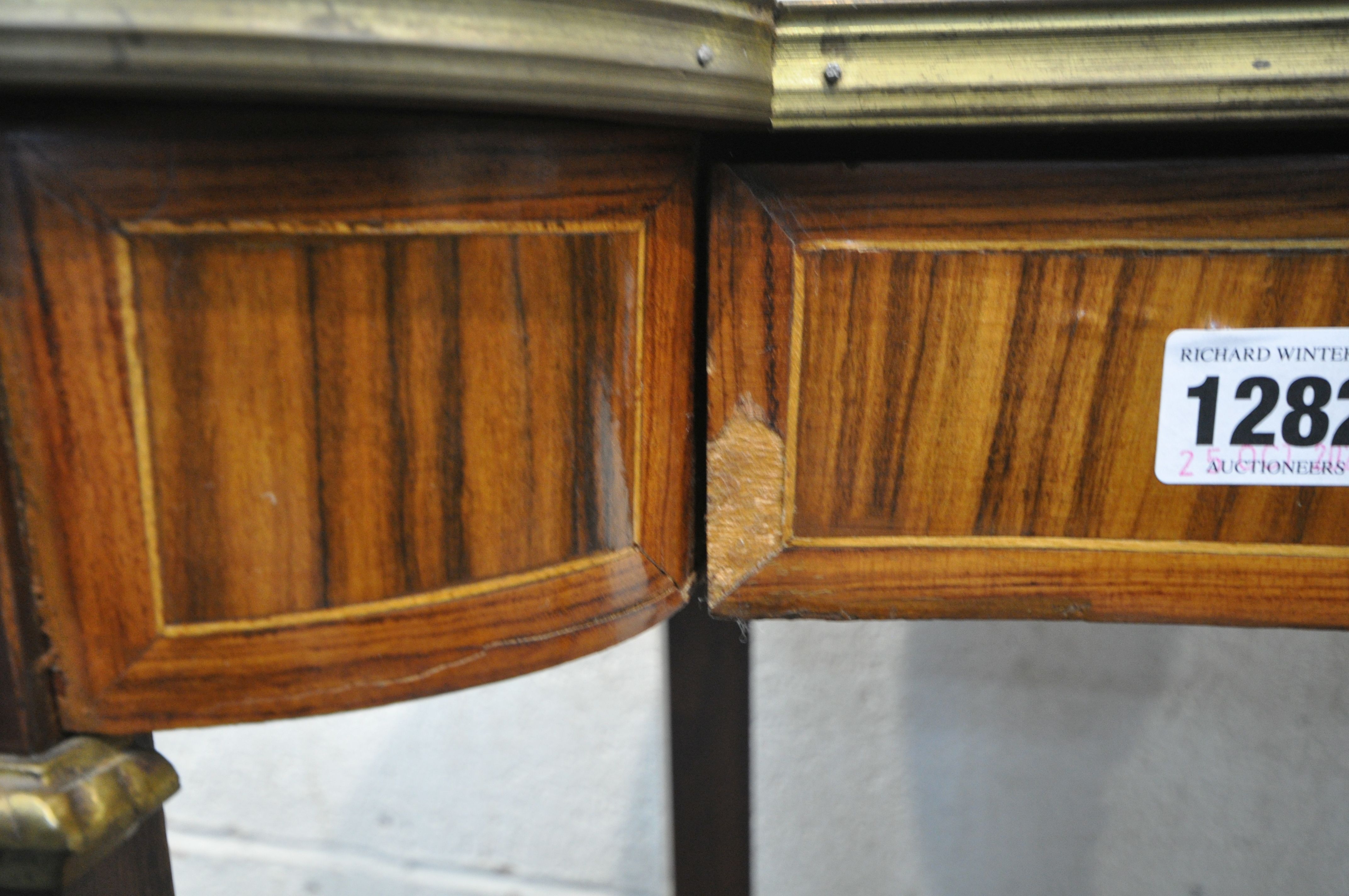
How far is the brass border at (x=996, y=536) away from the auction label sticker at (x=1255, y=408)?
0.02 m

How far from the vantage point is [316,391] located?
26cm

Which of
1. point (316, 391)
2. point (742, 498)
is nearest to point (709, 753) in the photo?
point (742, 498)

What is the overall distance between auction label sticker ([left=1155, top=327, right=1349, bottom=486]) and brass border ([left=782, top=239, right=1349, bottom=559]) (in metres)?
0.02

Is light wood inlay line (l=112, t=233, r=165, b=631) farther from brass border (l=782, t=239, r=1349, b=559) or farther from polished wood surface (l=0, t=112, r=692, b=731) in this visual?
brass border (l=782, t=239, r=1349, b=559)

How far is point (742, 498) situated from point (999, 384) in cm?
10

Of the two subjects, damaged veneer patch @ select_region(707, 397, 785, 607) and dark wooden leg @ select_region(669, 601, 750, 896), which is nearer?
damaged veneer patch @ select_region(707, 397, 785, 607)

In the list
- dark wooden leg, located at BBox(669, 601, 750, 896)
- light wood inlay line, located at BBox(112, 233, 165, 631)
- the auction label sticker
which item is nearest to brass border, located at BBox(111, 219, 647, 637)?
light wood inlay line, located at BBox(112, 233, 165, 631)

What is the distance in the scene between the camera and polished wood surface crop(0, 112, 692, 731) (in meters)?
0.25

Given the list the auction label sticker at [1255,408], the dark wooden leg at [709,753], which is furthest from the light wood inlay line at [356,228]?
the dark wooden leg at [709,753]

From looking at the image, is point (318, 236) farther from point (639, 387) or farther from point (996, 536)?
point (996, 536)

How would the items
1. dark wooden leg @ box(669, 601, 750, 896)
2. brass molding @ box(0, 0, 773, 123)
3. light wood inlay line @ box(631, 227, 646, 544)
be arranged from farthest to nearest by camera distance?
1. dark wooden leg @ box(669, 601, 750, 896)
2. light wood inlay line @ box(631, 227, 646, 544)
3. brass molding @ box(0, 0, 773, 123)

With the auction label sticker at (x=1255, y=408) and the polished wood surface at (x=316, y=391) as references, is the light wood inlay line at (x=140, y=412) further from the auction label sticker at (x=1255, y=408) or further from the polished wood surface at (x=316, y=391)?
the auction label sticker at (x=1255, y=408)

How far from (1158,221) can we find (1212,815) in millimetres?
697

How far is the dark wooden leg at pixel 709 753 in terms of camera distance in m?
0.65
